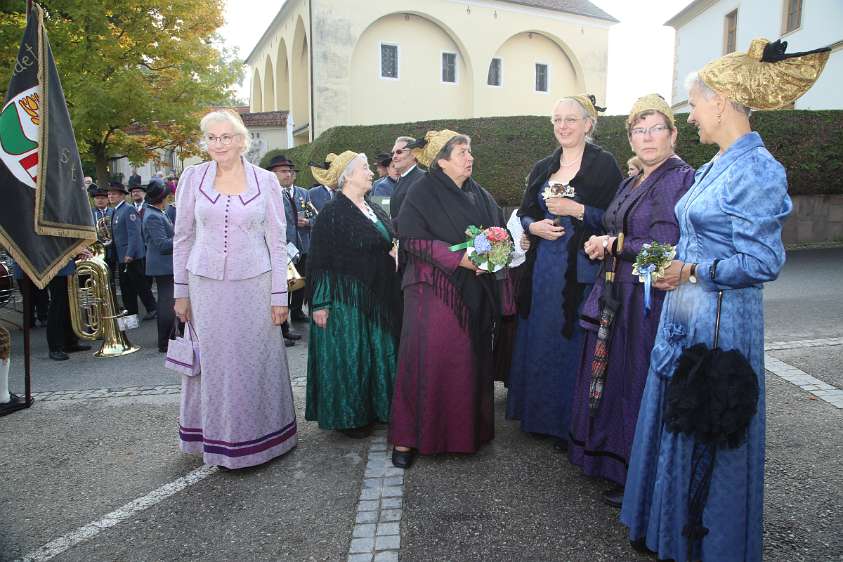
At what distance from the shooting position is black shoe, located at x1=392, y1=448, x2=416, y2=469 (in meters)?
3.96

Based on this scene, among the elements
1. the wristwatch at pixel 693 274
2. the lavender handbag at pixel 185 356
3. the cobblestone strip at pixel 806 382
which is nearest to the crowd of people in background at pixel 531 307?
the wristwatch at pixel 693 274

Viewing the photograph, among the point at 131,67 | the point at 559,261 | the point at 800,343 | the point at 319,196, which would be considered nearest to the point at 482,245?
the point at 559,261

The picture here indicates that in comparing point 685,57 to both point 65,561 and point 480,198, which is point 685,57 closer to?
point 480,198

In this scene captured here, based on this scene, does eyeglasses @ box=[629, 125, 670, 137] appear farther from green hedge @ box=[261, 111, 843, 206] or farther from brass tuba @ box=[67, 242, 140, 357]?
green hedge @ box=[261, 111, 843, 206]

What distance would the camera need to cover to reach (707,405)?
2350mm

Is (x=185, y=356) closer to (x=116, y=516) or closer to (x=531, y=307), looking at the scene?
(x=116, y=516)

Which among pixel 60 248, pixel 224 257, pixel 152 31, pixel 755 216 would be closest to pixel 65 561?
pixel 224 257

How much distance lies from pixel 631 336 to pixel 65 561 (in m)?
3.17

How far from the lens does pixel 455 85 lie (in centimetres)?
2967

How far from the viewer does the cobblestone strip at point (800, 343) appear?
6.45 meters

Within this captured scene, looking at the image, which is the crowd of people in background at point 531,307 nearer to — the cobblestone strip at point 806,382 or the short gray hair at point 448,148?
the short gray hair at point 448,148

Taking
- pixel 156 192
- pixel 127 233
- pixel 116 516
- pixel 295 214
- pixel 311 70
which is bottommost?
pixel 116 516

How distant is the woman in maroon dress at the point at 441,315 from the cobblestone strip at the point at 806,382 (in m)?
3.11

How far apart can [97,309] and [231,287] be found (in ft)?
15.1
